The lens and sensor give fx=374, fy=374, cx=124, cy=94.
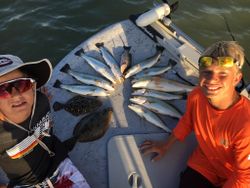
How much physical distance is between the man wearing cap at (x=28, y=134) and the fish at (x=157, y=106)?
48.0 inches

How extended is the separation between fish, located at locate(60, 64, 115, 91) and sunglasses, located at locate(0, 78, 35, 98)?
168 cm

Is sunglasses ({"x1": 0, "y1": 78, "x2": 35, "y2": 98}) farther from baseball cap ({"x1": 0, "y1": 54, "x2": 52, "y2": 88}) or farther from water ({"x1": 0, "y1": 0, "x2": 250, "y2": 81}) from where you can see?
water ({"x1": 0, "y1": 0, "x2": 250, "y2": 81})

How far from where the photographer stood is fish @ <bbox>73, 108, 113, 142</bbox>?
417 cm

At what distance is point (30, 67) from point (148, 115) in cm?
163

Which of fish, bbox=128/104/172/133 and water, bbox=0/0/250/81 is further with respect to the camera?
water, bbox=0/0/250/81

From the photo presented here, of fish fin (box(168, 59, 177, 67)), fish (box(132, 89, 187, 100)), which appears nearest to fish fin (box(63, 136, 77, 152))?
fish (box(132, 89, 187, 100))

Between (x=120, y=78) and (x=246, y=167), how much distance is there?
2.09 metres

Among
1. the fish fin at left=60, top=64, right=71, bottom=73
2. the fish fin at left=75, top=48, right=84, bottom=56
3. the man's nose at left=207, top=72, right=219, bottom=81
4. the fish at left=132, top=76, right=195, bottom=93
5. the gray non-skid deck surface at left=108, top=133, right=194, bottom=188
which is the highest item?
the man's nose at left=207, top=72, right=219, bottom=81

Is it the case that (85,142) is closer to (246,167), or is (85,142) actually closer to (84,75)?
(84,75)

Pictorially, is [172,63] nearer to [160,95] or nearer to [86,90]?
[160,95]

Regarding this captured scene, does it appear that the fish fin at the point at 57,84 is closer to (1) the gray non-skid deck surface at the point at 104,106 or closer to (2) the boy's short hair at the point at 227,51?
(1) the gray non-skid deck surface at the point at 104,106

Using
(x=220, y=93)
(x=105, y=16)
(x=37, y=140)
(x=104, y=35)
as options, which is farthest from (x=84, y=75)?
(x=105, y=16)

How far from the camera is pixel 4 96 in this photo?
285cm

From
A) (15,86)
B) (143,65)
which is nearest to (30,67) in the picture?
(15,86)
